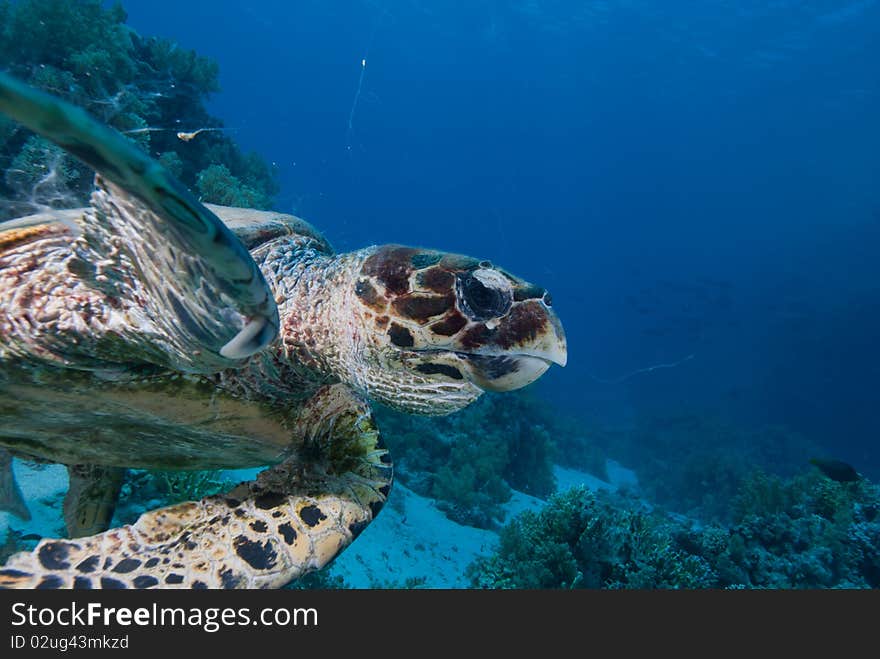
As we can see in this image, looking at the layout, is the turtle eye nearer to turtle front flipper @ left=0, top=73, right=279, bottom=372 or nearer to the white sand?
turtle front flipper @ left=0, top=73, right=279, bottom=372

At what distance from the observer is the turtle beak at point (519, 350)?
56.1 inches

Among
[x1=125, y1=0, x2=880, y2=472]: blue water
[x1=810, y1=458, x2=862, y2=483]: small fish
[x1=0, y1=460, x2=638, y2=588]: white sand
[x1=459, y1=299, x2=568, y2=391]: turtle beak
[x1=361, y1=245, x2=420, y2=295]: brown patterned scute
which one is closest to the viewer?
[x1=459, y1=299, x2=568, y2=391]: turtle beak

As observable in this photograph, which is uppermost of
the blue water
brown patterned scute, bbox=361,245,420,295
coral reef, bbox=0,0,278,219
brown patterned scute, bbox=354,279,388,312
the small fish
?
the blue water

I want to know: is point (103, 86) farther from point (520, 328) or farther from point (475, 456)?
point (520, 328)

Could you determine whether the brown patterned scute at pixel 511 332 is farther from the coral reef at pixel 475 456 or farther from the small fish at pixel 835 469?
the small fish at pixel 835 469

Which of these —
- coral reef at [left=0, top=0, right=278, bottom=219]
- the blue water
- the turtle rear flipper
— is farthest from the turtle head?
the blue water

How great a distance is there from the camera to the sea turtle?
91 cm

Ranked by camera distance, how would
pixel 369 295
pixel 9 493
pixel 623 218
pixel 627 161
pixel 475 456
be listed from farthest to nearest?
1. pixel 623 218
2. pixel 627 161
3. pixel 475 456
4. pixel 9 493
5. pixel 369 295

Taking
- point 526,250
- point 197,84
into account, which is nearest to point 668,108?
point 526,250

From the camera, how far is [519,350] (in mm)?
1435

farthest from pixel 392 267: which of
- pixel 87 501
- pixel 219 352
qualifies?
pixel 87 501

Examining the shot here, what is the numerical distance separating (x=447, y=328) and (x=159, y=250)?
0.80 meters

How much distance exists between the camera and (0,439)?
2225mm

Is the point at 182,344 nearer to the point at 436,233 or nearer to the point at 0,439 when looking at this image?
the point at 0,439
